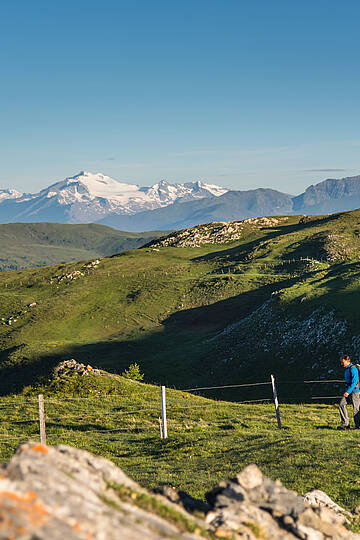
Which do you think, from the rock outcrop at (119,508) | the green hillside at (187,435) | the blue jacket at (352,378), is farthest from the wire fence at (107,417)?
the rock outcrop at (119,508)

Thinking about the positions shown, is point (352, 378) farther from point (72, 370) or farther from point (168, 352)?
point (168, 352)

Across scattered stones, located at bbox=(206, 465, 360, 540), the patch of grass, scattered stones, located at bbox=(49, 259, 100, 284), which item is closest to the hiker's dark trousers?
scattered stones, located at bbox=(206, 465, 360, 540)

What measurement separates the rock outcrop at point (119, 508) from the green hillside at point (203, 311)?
36249 mm

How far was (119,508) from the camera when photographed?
7.94 metres

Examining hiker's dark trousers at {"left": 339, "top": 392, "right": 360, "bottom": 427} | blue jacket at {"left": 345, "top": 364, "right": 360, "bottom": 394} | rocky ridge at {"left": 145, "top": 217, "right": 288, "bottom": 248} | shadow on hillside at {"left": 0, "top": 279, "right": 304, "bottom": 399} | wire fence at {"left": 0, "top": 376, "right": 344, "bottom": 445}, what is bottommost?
shadow on hillside at {"left": 0, "top": 279, "right": 304, "bottom": 399}

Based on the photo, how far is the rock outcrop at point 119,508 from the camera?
6.43 metres

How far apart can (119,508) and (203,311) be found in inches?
3272

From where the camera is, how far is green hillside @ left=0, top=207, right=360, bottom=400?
5531 centimetres

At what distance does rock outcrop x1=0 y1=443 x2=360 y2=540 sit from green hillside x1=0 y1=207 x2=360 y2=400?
36249 mm

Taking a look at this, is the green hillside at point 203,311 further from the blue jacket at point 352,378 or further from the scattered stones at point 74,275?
the blue jacket at point 352,378

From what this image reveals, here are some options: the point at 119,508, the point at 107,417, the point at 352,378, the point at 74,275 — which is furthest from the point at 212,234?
the point at 119,508

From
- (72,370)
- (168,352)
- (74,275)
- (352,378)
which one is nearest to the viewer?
(352,378)

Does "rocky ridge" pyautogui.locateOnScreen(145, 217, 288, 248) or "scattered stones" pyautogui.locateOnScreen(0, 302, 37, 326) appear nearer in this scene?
"scattered stones" pyautogui.locateOnScreen(0, 302, 37, 326)

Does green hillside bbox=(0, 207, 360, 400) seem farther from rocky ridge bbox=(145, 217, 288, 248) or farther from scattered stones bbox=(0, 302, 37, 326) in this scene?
rocky ridge bbox=(145, 217, 288, 248)
